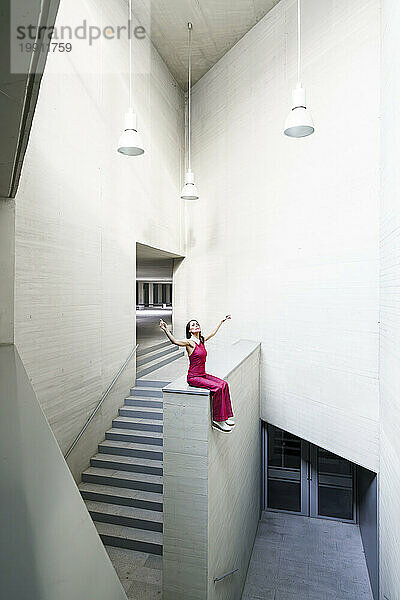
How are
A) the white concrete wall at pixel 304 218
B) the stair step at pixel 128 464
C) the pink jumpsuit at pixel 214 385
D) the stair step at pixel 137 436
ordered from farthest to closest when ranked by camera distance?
the stair step at pixel 137 436 → the stair step at pixel 128 464 → the white concrete wall at pixel 304 218 → the pink jumpsuit at pixel 214 385

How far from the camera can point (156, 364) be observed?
29.4 feet

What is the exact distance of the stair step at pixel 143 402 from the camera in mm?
7160

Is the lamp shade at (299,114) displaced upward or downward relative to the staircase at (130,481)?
upward

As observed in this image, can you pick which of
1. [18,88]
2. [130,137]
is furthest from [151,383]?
[18,88]

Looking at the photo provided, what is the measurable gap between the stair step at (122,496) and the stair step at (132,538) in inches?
12.3

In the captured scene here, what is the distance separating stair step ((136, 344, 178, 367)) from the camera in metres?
8.80

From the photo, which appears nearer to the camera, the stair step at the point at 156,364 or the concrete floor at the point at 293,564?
the concrete floor at the point at 293,564

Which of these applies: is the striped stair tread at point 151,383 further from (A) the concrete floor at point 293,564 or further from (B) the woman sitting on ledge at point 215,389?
(B) the woman sitting on ledge at point 215,389

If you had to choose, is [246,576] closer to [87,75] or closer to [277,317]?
[277,317]

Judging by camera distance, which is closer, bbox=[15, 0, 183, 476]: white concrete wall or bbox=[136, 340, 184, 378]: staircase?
bbox=[15, 0, 183, 476]: white concrete wall

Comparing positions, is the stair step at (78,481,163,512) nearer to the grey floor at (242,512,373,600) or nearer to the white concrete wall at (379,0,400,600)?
the grey floor at (242,512,373,600)

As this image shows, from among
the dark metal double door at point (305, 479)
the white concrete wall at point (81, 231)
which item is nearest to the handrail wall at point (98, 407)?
the white concrete wall at point (81, 231)

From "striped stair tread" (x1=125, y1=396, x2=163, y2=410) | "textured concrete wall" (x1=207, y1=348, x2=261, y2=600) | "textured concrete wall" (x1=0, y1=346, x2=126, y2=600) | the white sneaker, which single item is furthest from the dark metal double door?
"textured concrete wall" (x1=0, y1=346, x2=126, y2=600)

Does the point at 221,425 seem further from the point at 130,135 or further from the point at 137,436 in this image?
the point at 130,135
